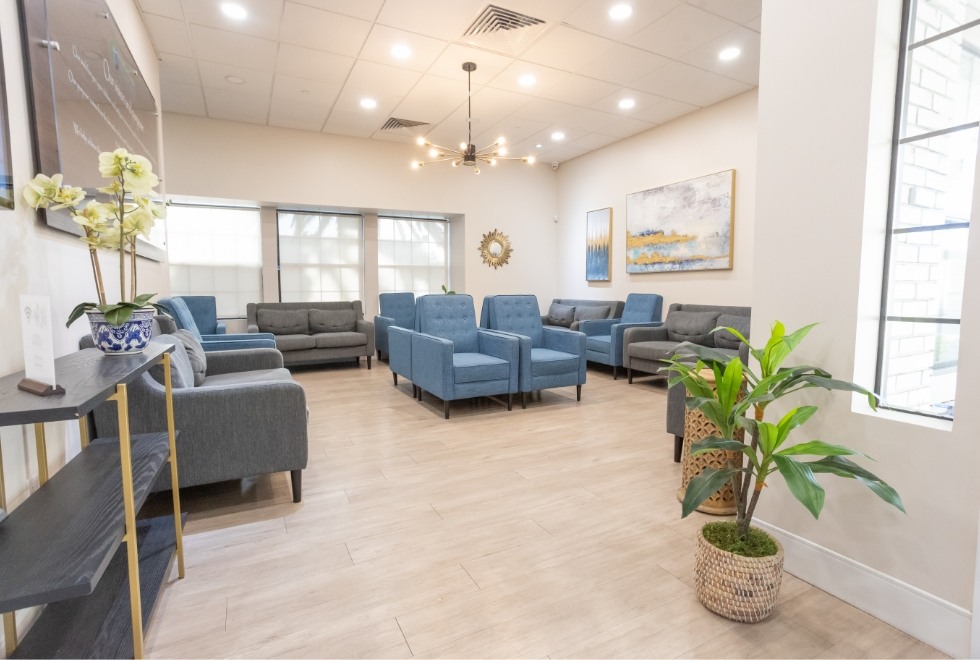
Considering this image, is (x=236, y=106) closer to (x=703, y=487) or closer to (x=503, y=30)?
(x=503, y=30)

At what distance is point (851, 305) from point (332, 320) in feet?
18.7

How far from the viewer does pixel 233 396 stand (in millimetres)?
2115

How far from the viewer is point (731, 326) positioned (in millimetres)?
4695

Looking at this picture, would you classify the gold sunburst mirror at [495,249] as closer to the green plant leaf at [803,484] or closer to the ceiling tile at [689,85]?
the ceiling tile at [689,85]

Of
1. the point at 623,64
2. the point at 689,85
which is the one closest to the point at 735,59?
the point at 689,85

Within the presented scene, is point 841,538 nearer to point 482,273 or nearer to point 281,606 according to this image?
point 281,606

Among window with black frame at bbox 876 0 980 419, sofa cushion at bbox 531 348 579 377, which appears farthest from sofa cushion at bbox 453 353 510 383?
window with black frame at bbox 876 0 980 419

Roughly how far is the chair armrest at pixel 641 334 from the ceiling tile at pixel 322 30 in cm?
373

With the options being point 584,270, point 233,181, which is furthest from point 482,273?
point 233,181

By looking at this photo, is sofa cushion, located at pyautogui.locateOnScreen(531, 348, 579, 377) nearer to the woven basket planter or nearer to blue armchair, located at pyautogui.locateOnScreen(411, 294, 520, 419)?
blue armchair, located at pyautogui.locateOnScreen(411, 294, 520, 419)

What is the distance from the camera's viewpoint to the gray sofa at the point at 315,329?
565cm

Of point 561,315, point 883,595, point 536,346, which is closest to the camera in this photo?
point 883,595

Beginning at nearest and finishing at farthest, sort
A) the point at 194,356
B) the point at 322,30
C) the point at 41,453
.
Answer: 1. the point at 41,453
2. the point at 194,356
3. the point at 322,30

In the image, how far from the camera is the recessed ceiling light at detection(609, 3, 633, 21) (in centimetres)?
336
